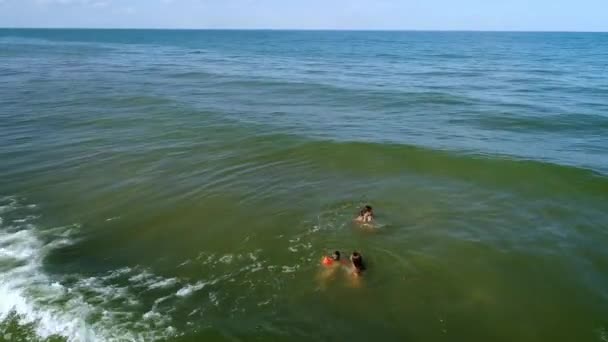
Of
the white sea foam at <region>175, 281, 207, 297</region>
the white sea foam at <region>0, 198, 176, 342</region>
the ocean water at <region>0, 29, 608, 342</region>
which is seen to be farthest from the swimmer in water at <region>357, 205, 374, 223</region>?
the white sea foam at <region>0, 198, 176, 342</region>

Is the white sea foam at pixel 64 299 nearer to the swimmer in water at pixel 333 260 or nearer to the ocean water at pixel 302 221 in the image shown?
the ocean water at pixel 302 221

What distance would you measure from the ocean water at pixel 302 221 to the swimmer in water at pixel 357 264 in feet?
0.81

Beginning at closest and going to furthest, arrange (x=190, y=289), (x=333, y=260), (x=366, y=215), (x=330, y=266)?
1. (x=190, y=289)
2. (x=330, y=266)
3. (x=333, y=260)
4. (x=366, y=215)

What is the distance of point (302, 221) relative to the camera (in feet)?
57.2

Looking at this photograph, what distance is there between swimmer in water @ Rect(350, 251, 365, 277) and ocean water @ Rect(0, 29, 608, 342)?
0.25 m

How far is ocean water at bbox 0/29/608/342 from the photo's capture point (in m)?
12.0

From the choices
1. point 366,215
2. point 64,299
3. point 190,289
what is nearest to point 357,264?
point 366,215

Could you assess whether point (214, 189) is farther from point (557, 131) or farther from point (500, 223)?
point (557, 131)

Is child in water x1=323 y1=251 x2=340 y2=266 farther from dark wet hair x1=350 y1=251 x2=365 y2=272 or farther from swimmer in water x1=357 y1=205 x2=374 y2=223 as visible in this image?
swimmer in water x1=357 y1=205 x2=374 y2=223

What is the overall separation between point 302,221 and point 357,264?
4.21 meters

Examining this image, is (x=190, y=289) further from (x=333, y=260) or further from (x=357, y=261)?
(x=357, y=261)

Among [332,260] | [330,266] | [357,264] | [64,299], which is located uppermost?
[357,264]

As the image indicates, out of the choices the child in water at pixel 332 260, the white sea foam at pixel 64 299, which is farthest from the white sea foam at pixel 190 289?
the child in water at pixel 332 260

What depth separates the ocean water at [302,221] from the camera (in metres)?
12.0
